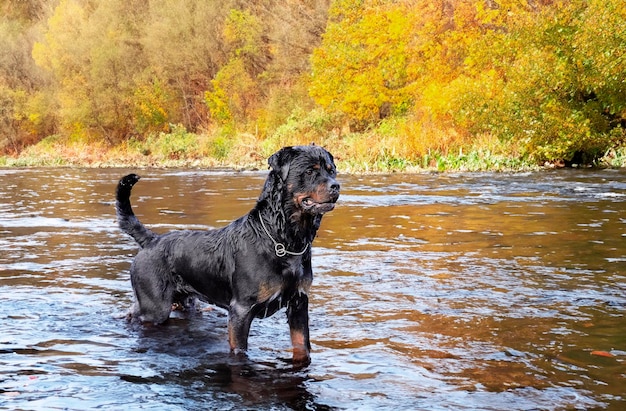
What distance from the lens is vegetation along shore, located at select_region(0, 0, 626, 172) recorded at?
28375 millimetres

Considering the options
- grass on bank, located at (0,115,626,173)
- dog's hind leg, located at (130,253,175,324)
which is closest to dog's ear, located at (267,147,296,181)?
dog's hind leg, located at (130,253,175,324)

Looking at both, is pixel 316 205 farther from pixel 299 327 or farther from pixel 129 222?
pixel 129 222

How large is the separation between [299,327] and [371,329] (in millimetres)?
1076

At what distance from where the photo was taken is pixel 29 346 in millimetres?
A: 5961

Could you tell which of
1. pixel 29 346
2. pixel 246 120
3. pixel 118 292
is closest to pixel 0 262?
pixel 118 292

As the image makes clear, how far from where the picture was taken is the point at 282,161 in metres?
5.28

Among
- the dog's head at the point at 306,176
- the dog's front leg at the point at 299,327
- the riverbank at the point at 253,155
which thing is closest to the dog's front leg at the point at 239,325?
the dog's front leg at the point at 299,327

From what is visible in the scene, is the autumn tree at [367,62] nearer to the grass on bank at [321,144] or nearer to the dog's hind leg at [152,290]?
the grass on bank at [321,144]

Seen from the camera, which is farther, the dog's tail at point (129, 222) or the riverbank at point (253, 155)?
the riverbank at point (253, 155)

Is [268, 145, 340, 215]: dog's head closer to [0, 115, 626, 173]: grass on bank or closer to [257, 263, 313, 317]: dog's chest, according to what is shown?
[257, 263, 313, 317]: dog's chest

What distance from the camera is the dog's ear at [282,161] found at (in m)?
5.27

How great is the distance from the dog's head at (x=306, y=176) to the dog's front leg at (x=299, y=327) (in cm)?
68


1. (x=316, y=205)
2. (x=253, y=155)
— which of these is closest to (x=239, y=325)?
(x=316, y=205)

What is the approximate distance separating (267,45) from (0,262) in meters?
50.4
